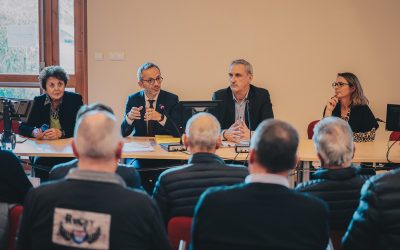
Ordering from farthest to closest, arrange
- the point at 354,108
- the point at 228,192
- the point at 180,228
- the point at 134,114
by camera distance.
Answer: the point at 354,108 → the point at 134,114 → the point at 180,228 → the point at 228,192

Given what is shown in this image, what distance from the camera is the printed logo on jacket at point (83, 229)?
171cm

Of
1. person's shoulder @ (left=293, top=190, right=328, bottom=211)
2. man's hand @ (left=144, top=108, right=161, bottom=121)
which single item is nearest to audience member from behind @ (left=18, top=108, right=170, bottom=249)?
person's shoulder @ (left=293, top=190, right=328, bottom=211)

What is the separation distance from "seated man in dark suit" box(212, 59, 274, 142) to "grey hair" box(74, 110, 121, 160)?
8.50ft

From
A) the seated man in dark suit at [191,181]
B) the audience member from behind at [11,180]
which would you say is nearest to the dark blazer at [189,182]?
the seated man in dark suit at [191,181]

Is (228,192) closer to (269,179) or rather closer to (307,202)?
(269,179)

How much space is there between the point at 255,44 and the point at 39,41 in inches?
98.8

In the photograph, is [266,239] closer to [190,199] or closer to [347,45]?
[190,199]

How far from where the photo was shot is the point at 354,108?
4.38 meters

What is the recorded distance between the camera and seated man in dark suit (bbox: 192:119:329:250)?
1.78 m

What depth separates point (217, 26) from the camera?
577cm

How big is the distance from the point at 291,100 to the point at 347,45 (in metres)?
0.90

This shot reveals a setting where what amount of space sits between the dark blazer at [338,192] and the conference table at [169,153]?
4.17 ft

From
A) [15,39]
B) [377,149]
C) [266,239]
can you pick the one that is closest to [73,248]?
[266,239]

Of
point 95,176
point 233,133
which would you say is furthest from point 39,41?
point 95,176
